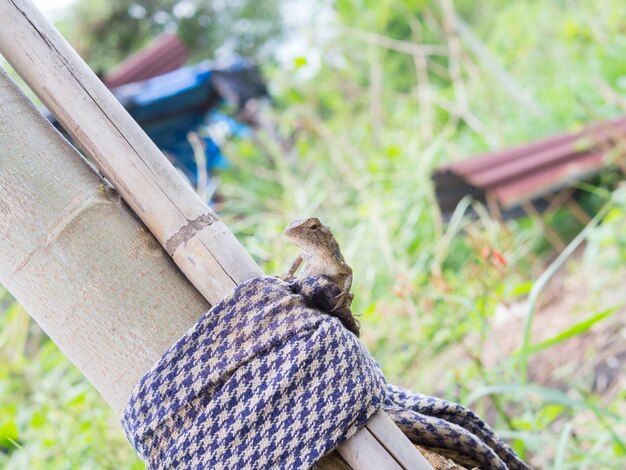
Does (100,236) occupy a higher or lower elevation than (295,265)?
higher

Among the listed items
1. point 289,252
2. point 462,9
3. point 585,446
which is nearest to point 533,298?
point 585,446

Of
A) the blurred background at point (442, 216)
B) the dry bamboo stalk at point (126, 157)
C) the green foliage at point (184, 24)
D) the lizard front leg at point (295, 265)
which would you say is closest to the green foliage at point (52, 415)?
the blurred background at point (442, 216)

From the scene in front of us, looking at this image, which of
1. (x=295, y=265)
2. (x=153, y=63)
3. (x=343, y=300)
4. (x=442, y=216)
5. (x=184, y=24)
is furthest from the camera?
(x=184, y=24)

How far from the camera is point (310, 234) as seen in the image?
91 centimetres

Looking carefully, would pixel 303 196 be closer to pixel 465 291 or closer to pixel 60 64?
pixel 465 291

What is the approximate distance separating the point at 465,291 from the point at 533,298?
1.64 metres

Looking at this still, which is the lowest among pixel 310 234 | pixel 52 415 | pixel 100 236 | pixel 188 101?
pixel 310 234

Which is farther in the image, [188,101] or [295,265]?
[188,101]

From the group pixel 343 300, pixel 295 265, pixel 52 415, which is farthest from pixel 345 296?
pixel 52 415

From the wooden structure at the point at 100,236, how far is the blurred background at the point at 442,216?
1.77 feet

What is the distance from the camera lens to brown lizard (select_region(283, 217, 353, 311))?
0.89 metres

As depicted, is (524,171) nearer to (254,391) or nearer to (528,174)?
(528,174)

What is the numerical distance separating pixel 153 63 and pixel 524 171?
4333 millimetres

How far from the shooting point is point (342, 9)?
21.8 feet
